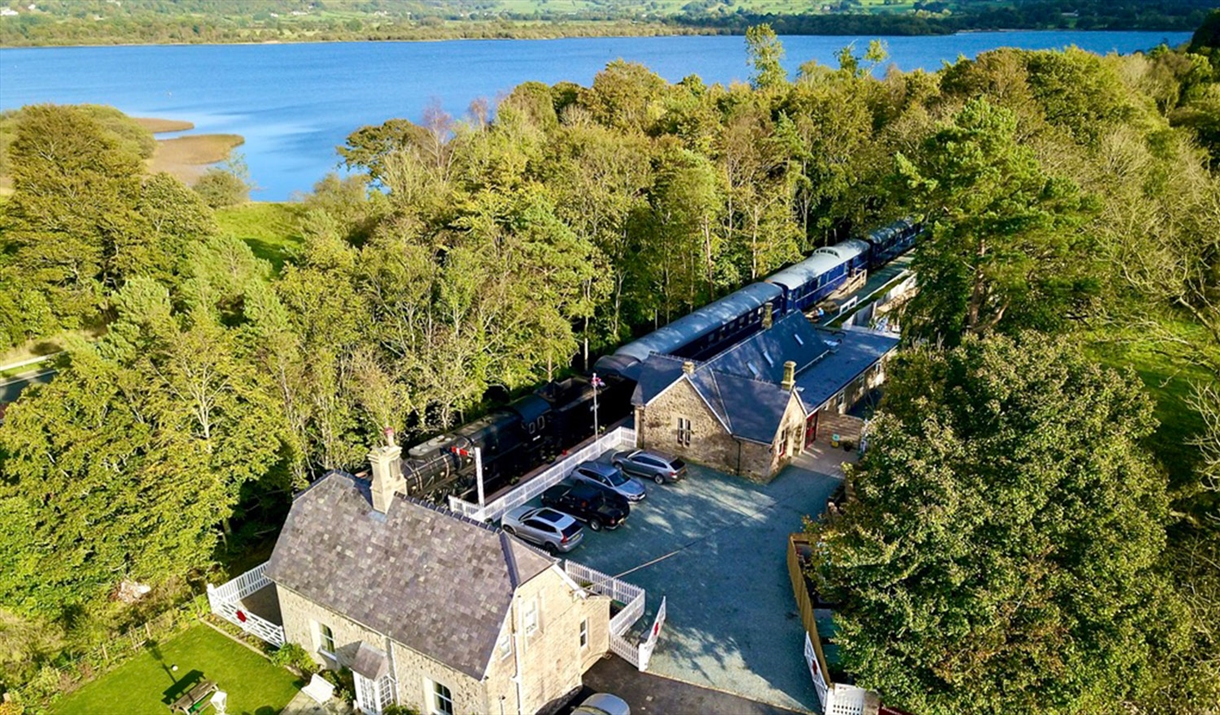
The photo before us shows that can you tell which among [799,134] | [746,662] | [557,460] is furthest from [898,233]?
[746,662]

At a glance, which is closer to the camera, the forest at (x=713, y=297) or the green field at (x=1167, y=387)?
the forest at (x=713, y=297)

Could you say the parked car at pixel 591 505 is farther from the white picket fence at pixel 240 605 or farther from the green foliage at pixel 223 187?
the green foliage at pixel 223 187

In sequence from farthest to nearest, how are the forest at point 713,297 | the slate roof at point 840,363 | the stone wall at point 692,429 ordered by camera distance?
the slate roof at point 840,363
the stone wall at point 692,429
the forest at point 713,297

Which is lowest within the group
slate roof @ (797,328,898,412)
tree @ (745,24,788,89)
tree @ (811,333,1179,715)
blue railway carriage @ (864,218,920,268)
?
blue railway carriage @ (864,218,920,268)

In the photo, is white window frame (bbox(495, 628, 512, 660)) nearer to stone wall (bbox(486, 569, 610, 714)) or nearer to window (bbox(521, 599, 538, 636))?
stone wall (bbox(486, 569, 610, 714))

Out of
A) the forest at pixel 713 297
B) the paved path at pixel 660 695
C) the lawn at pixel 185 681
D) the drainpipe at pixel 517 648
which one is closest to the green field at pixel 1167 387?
the forest at pixel 713 297

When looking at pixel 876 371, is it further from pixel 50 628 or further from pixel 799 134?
pixel 50 628

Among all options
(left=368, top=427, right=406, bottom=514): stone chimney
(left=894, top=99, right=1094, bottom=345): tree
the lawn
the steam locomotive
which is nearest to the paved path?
(left=368, top=427, right=406, bottom=514): stone chimney
